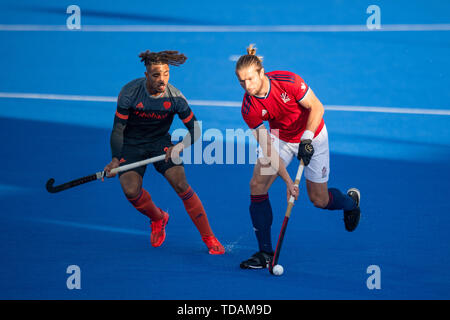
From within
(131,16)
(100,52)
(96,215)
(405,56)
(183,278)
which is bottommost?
(183,278)

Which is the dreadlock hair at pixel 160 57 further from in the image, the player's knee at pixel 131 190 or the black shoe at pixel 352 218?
the black shoe at pixel 352 218

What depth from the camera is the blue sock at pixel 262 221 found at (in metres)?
5.82

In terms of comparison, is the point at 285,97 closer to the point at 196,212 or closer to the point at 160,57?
the point at 160,57

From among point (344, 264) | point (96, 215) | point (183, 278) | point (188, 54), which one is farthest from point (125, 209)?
point (188, 54)

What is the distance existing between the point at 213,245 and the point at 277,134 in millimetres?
1087

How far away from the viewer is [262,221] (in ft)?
19.1

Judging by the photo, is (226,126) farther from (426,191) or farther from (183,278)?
(183,278)

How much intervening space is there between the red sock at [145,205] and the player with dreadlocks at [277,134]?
0.93 m

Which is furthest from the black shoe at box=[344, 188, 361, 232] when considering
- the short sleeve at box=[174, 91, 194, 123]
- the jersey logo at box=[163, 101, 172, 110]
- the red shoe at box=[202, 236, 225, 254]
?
the jersey logo at box=[163, 101, 172, 110]

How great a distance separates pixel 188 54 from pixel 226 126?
2410mm

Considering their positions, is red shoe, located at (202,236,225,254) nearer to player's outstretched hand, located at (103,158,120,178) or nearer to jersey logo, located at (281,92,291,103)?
player's outstretched hand, located at (103,158,120,178)

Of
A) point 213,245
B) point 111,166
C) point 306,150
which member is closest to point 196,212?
point 213,245

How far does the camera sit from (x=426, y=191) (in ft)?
24.1

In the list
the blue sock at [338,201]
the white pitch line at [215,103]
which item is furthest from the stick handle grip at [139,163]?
the white pitch line at [215,103]
